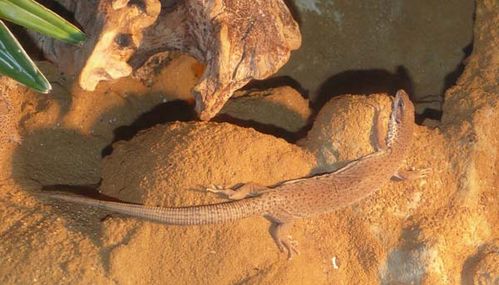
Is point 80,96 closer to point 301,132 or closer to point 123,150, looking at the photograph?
point 123,150

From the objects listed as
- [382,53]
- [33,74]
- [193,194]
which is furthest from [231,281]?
[382,53]

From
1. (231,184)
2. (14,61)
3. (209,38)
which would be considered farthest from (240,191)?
(14,61)

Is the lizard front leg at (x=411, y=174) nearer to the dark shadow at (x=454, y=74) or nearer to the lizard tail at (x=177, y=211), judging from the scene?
the lizard tail at (x=177, y=211)

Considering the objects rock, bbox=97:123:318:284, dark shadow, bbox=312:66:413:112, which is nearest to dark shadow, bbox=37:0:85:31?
rock, bbox=97:123:318:284

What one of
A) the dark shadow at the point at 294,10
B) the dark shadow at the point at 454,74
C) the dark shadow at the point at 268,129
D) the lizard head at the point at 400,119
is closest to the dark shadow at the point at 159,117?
the dark shadow at the point at 268,129

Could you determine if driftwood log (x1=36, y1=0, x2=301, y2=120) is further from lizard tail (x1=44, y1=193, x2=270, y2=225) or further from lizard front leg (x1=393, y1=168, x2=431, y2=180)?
lizard front leg (x1=393, y1=168, x2=431, y2=180)

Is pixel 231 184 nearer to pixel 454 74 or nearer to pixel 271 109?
pixel 271 109
